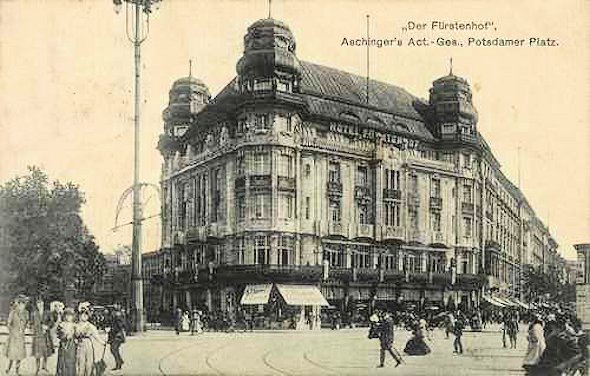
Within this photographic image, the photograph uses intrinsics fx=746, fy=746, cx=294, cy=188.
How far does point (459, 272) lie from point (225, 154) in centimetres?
1381

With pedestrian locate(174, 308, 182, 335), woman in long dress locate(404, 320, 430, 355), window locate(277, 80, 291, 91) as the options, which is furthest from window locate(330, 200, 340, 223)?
woman in long dress locate(404, 320, 430, 355)

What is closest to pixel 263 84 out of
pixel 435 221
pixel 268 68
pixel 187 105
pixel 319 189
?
pixel 268 68

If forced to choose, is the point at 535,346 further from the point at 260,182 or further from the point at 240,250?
the point at 240,250

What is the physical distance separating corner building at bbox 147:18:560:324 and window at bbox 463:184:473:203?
0.08m

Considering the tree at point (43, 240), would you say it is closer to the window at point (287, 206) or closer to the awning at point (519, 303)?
the window at point (287, 206)

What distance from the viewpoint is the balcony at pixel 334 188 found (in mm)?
35594

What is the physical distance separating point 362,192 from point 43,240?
16.7 m

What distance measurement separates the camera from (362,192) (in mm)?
36500

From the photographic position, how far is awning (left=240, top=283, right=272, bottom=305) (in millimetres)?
33500

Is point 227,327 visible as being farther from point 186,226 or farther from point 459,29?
point 459,29

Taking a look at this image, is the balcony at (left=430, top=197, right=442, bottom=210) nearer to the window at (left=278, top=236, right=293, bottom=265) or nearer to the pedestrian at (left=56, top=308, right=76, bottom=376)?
the window at (left=278, top=236, right=293, bottom=265)

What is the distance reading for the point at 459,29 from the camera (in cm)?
1839

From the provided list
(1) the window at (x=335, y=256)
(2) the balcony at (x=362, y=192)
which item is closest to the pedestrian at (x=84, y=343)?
(1) the window at (x=335, y=256)

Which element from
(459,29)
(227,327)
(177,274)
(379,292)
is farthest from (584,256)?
(177,274)
